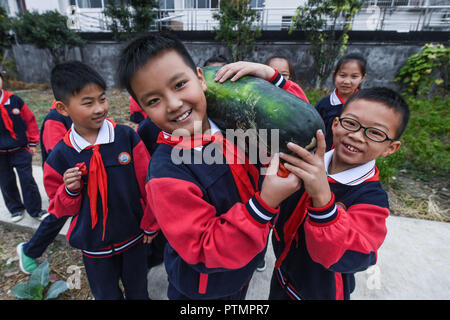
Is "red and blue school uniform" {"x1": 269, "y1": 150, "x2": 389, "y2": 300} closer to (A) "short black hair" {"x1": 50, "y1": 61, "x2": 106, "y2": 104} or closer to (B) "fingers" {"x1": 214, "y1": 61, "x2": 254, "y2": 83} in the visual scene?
(B) "fingers" {"x1": 214, "y1": 61, "x2": 254, "y2": 83}

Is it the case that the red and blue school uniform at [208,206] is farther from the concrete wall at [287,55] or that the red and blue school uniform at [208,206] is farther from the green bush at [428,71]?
the green bush at [428,71]

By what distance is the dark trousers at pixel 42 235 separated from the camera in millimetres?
2525

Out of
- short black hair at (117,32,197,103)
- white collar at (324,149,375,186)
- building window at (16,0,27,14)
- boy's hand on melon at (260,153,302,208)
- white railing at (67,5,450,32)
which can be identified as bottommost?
white collar at (324,149,375,186)

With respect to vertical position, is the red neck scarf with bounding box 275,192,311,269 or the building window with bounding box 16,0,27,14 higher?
the building window with bounding box 16,0,27,14

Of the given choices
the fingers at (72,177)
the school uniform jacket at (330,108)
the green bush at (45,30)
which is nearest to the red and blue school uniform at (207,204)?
the fingers at (72,177)

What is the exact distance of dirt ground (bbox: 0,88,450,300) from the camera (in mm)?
2664

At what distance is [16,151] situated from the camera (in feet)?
10.7

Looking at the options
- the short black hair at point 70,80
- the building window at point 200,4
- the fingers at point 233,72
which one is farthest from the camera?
the building window at point 200,4

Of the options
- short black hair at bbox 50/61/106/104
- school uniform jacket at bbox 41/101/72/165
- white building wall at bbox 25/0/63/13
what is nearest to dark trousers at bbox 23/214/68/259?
school uniform jacket at bbox 41/101/72/165

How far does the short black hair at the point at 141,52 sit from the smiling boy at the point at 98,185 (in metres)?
0.82

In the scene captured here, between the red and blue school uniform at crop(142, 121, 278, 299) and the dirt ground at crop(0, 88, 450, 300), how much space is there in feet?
6.78

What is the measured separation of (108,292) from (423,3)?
14.4 meters

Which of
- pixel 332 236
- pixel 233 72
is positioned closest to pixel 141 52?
pixel 233 72

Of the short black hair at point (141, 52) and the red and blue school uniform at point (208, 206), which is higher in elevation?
the short black hair at point (141, 52)
